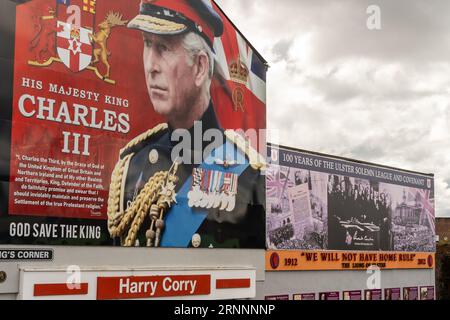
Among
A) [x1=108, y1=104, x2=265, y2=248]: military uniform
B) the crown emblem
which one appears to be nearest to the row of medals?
[x1=108, y1=104, x2=265, y2=248]: military uniform

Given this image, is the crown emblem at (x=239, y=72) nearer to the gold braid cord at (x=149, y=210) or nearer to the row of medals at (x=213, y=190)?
the row of medals at (x=213, y=190)

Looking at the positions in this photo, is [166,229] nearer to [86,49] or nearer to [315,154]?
[86,49]

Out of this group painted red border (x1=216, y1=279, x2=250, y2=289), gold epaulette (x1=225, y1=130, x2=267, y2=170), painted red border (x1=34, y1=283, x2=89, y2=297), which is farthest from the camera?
gold epaulette (x1=225, y1=130, x2=267, y2=170)

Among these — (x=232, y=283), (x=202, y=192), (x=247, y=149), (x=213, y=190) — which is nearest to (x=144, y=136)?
(x=202, y=192)

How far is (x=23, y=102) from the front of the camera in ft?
26.9

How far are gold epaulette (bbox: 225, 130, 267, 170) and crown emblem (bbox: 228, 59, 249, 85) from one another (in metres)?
1.02

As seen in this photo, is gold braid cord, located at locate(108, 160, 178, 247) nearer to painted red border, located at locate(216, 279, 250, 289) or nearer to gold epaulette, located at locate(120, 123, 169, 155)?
gold epaulette, located at locate(120, 123, 169, 155)

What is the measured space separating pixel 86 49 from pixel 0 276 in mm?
3350

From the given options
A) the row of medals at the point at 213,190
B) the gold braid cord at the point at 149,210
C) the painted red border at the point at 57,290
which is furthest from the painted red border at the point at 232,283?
the painted red border at the point at 57,290

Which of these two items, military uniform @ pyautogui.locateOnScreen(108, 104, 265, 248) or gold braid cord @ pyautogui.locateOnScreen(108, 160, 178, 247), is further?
military uniform @ pyautogui.locateOnScreen(108, 104, 265, 248)

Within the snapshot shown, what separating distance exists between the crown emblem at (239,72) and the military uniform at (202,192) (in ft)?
3.18

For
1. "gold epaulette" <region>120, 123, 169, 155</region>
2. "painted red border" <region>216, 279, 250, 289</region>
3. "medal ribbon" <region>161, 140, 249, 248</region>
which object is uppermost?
"gold epaulette" <region>120, 123, 169, 155</region>

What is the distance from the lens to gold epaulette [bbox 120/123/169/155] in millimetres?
9336

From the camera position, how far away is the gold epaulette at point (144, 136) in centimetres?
934
